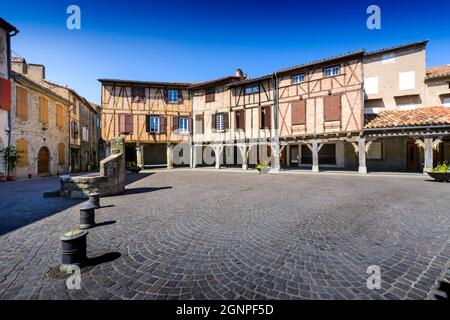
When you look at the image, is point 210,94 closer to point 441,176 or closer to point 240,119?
point 240,119

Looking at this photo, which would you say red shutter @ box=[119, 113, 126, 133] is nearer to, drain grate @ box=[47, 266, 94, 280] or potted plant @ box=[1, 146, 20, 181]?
potted plant @ box=[1, 146, 20, 181]

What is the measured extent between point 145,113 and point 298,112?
13795 millimetres

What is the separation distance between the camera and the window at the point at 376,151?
51.6 ft

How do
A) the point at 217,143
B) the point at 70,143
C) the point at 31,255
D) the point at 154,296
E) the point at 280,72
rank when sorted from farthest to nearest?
the point at 217,143 < the point at 70,143 < the point at 280,72 < the point at 31,255 < the point at 154,296

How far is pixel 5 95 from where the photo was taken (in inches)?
436

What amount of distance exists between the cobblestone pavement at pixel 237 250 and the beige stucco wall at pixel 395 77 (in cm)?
1374

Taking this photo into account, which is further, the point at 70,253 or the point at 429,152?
the point at 429,152

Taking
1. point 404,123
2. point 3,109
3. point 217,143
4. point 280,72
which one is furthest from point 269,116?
point 3,109

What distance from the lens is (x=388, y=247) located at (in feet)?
10.5

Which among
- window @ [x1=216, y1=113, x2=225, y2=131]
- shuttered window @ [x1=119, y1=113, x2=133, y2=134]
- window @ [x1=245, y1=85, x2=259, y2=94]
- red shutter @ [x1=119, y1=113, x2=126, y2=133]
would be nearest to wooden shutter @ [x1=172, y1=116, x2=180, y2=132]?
shuttered window @ [x1=119, y1=113, x2=133, y2=134]

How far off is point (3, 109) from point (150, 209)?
39.8ft

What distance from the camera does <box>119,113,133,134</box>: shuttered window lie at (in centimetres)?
1856

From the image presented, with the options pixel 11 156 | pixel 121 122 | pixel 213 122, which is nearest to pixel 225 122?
Answer: pixel 213 122
